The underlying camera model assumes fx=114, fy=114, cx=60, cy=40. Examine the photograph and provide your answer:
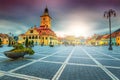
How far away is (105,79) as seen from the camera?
5449 millimetres

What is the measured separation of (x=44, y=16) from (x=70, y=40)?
45.6m

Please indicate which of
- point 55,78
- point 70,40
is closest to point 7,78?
point 55,78

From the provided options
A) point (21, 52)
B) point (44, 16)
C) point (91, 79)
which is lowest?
point (91, 79)

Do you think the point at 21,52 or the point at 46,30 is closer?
the point at 21,52

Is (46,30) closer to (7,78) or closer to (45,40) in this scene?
(45,40)

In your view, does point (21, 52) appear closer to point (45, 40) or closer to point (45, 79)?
point (45, 79)

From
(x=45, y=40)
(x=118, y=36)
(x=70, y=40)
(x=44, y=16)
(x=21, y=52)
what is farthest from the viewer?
(x=70, y=40)

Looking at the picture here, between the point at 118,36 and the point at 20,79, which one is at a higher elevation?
the point at 118,36

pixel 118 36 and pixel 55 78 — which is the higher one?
pixel 118 36

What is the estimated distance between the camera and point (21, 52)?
→ 11.4m

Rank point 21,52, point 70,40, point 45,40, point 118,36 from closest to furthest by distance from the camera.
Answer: point 21,52 → point 118,36 → point 45,40 → point 70,40

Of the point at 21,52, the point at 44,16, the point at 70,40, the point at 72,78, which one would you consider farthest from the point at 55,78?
the point at 70,40

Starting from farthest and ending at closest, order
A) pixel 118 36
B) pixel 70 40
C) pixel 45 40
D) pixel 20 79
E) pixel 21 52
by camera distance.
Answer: pixel 70 40
pixel 45 40
pixel 118 36
pixel 21 52
pixel 20 79

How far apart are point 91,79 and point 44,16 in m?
90.0
